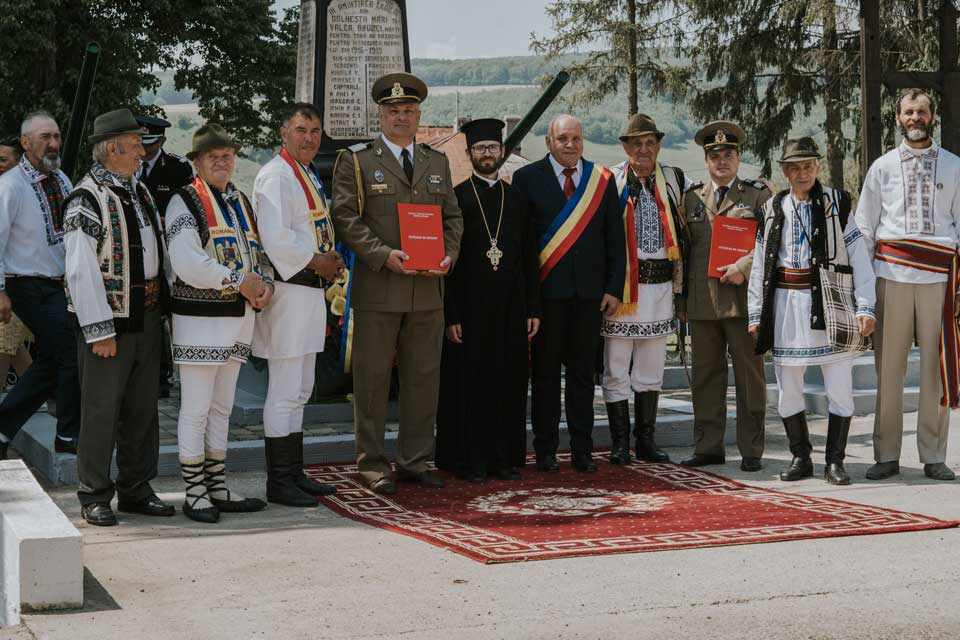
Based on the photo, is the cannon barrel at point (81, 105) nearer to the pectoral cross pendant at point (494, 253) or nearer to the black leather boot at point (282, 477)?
the pectoral cross pendant at point (494, 253)

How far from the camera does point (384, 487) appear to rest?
6844 millimetres

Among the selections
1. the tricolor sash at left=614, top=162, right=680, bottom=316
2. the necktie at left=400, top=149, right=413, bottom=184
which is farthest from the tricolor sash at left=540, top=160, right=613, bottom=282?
the necktie at left=400, top=149, right=413, bottom=184

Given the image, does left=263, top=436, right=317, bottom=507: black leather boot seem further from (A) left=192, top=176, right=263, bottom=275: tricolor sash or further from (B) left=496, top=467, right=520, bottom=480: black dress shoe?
(B) left=496, top=467, right=520, bottom=480: black dress shoe

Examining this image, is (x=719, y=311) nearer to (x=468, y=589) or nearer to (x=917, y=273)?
(x=917, y=273)

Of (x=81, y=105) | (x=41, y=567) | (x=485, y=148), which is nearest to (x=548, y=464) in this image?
(x=485, y=148)

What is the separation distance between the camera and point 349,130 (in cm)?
909

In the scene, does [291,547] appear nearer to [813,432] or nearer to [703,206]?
[703,206]

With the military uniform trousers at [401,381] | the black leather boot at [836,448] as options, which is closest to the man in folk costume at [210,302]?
the military uniform trousers at [401,381]

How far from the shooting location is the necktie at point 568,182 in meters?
7.59

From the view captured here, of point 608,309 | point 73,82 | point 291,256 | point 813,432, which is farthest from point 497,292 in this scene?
point 73,82

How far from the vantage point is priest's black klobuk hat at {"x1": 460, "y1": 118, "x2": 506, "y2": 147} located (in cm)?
724

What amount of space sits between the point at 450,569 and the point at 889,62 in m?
19.2

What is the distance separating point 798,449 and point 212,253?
337cm

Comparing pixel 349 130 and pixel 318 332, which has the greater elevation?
pixel 349 130
